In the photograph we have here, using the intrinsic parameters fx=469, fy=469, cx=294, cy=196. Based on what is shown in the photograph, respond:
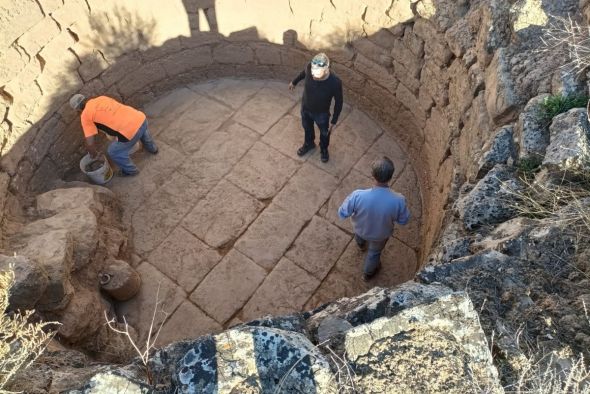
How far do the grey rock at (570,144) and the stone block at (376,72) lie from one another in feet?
8.31

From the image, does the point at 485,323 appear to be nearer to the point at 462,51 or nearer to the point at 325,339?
the point at 325,339

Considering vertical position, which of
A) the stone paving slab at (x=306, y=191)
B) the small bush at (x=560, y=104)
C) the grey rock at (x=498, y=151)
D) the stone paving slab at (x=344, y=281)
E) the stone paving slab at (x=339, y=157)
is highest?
the small bush at (x=560, y=104)

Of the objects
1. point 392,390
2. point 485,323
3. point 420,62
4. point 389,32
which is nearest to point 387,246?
point 420,62

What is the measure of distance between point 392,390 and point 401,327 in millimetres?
252

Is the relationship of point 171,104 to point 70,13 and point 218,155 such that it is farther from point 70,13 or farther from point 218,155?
point 70,13

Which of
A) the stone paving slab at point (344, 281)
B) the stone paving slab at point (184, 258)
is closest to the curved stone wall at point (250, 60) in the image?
the stone paving slab at point (344, 281)

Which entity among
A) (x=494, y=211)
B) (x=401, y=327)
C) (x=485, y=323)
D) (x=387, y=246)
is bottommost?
(x=387, y=246)

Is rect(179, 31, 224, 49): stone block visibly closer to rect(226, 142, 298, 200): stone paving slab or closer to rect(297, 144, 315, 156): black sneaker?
rect(226, 142, 298, 200): stone paving slab

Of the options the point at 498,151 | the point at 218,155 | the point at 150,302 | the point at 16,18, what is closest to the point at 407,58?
the point at 498,151

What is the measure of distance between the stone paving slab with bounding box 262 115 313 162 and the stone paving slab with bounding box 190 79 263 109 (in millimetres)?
614

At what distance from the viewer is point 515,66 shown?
3578mm

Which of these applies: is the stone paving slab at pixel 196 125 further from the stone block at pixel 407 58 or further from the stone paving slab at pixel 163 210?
the stone block at pixel 407 58

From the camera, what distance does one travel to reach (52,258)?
150 inches

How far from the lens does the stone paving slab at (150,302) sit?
4395 millimetres
